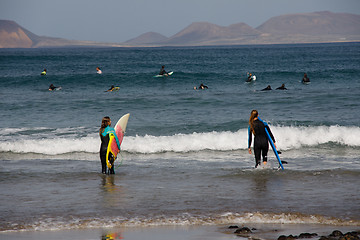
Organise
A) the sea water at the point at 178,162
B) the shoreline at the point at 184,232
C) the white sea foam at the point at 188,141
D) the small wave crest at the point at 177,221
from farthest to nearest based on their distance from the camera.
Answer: the white sea foam at the point at 188,141
the sea water at the point at 178,162
the small wave crest at the point at 177,221
the shoreline at the point at 184,232

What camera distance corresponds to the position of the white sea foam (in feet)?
55.8

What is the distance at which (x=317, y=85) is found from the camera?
3641cm

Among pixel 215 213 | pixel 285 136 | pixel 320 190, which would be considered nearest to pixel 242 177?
pixel 320 190

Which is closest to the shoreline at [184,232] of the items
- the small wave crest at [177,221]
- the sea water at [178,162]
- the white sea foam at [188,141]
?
the small wave crest at [177,221]

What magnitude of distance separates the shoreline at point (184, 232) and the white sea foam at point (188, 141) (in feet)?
27.6

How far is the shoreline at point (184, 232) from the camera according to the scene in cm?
791

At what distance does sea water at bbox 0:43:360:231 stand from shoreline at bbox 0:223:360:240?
27cm

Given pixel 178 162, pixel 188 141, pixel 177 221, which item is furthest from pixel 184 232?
pixel 188 141

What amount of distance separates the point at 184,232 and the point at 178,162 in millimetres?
6514

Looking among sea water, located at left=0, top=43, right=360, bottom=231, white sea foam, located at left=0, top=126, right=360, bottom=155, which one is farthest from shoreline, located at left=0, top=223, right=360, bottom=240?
white sea foam, located at left=0, top=126, right=360, bottom=155

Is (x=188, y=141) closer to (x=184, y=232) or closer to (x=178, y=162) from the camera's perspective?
(x=178, y=162)

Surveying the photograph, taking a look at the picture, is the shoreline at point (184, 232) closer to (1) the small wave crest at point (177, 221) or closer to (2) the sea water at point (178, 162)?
(1) the small wave crest at point (177, 221)

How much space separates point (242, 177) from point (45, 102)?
18.6 m

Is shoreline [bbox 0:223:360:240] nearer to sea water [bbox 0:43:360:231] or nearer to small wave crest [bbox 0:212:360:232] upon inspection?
small wave crest [bbox 0:212:360:232]
